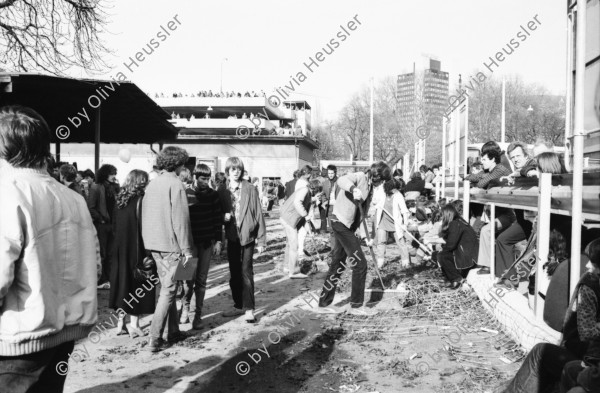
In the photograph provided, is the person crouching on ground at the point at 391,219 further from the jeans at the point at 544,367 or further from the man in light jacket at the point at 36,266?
the man in light jacket at the point at 36,266

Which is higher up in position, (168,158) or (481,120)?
(481,120)

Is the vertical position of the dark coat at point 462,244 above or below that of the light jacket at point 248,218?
below

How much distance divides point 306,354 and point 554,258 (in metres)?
2.59

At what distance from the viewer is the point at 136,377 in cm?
521

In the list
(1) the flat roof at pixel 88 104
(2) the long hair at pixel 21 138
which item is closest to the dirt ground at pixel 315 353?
(2) the long hair at pixel 21 138

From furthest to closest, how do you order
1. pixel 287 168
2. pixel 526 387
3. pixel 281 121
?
pixel 281 121, pixel 287 168, pixel 526 387

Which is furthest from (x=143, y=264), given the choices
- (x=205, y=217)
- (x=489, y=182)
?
(x=489, y=182)

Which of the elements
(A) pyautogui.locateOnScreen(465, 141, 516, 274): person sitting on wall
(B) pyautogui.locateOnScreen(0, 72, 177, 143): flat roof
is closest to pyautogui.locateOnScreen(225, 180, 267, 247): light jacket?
(A) pyautogui.locateOnScreen(465, 141, 516, 274): person sitting on wall

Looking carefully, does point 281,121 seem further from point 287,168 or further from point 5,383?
point 5,383

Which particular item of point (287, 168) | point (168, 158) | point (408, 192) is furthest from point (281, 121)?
point (168, 158)

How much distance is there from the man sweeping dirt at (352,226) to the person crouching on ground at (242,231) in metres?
1.05

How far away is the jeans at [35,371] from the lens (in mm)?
2584

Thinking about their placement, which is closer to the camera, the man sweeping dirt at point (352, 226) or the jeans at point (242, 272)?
the jeans at point (242, 272)

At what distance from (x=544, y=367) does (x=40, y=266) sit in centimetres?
316
